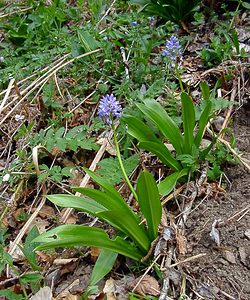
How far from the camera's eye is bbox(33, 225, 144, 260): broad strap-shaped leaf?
5.95ft

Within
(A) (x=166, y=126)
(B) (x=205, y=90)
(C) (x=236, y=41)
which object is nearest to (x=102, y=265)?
(A) (x=166, y=126)

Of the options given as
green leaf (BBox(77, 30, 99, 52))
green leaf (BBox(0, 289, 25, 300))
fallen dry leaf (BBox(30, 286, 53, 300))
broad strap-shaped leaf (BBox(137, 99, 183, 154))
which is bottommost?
fallen dry leaf (BBox(30, 286, 53, 300))

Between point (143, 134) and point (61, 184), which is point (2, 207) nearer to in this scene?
point (61, 184)

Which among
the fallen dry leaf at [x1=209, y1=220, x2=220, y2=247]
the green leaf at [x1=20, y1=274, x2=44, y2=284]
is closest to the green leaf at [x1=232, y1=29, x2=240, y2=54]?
the fallen dry leaf at [x1=209, y1=220, x2=220, y2=247]

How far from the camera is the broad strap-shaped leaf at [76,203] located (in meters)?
1.92

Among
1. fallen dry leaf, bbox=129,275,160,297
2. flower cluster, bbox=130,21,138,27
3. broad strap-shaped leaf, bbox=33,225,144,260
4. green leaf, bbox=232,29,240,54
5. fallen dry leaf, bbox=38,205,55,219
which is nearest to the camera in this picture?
broad strap-shaped leaf, bbox=33,225,144,260

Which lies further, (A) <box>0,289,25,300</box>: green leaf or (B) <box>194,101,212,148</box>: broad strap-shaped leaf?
(B) <box>194,101,212,148</box>: broad strap-shaped leaf

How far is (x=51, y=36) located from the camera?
3.29 meters

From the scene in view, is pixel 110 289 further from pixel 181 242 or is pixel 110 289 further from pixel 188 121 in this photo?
pixel 188 121

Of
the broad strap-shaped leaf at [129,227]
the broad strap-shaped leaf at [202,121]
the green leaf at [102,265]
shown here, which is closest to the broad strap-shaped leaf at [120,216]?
the broad strap-shaped leaf at [129,227]

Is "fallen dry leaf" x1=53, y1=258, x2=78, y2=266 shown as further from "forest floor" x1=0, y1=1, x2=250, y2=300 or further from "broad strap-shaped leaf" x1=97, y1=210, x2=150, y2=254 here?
"broad strap-shaped leaf" x1=97, y1=210, x2=150, y2=254

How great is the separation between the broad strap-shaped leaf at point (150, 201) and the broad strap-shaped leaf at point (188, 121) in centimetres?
44

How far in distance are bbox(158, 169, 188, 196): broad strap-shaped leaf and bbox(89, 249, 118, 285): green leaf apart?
33cm

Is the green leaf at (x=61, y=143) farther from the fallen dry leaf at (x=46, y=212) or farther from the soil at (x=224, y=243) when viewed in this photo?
the soil at (x=224, y=243)
